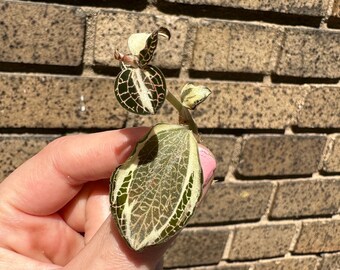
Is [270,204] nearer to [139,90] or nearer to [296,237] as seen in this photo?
[296,237]

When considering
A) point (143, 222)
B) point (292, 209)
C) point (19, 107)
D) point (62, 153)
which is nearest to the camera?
point (143, 222)

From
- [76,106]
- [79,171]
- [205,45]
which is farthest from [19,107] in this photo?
[205,45]

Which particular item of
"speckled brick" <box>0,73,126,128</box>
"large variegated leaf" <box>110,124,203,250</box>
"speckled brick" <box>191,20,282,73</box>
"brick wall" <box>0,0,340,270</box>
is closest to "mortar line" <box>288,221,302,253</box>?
"brick wall" <box>0,0,340,270</box>

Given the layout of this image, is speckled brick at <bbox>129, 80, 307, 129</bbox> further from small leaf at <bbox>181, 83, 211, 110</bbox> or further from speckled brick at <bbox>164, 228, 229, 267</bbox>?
small leaf at <bbox>181, 83, 211, 110</bbox>

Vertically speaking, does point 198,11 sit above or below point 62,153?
above

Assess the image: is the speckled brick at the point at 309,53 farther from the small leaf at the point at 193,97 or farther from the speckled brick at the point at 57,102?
the small leaf at the point at 193,97

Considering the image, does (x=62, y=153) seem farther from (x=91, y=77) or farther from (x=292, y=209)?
(x=292, y=209)
